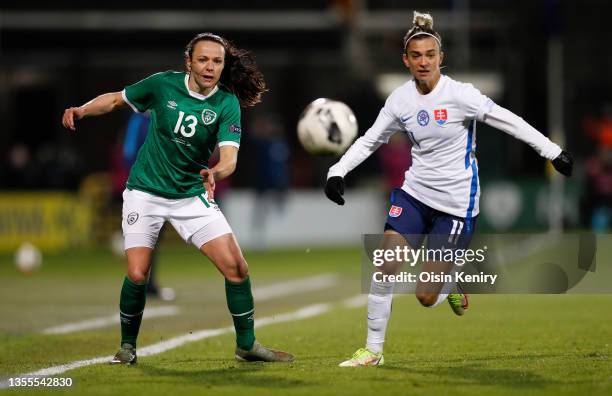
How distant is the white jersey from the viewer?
9117 millimetres

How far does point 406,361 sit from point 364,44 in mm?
27391

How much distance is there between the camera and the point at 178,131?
923 centimetres

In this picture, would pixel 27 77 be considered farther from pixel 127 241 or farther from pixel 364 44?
pixel 127 241

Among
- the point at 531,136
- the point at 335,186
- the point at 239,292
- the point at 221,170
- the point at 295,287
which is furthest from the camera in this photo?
the point at 295,287

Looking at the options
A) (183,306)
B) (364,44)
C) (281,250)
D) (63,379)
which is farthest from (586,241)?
(364,44)

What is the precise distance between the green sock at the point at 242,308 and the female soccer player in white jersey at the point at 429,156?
0.76 metres

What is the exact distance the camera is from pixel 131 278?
935 cm

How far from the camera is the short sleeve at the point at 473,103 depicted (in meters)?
9.12

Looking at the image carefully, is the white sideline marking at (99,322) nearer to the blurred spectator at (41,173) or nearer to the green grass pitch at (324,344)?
the green grass pitch at (324,344)

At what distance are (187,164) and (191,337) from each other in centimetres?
280

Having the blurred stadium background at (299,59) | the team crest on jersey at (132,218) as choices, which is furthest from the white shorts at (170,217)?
the blurred stadium background at (299,59)

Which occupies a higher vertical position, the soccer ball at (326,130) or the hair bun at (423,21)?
the hair bun at (423,21)

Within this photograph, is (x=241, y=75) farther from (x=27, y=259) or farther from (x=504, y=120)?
(x=27, y=259)

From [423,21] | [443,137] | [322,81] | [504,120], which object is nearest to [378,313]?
[443,137]
